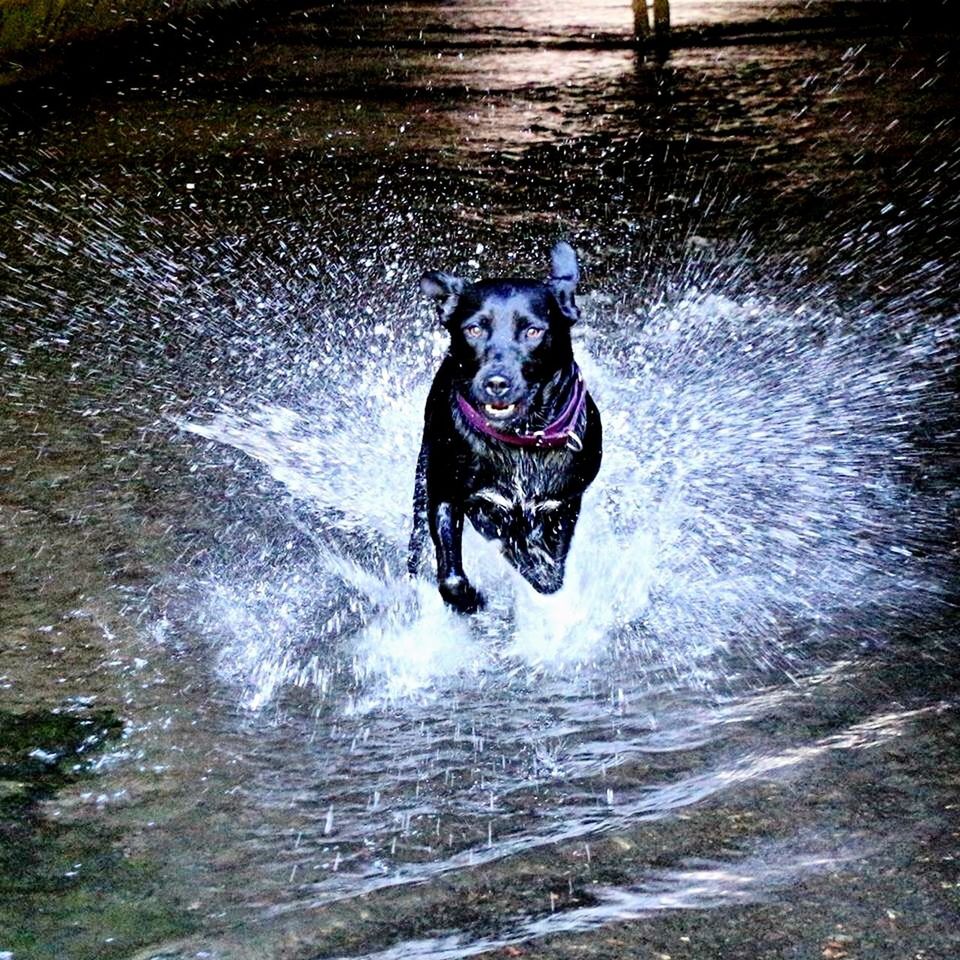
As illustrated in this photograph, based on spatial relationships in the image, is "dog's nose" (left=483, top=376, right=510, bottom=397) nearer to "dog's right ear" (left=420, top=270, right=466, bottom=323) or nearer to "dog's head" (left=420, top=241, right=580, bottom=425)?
"dog's head" (left=420, top=241, right=580, bottom=425)

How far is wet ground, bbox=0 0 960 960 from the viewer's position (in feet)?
11.0

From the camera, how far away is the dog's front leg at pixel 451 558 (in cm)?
469

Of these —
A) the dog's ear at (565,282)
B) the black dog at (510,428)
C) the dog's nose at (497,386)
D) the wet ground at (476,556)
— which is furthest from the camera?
the dog's ear at (565,282)

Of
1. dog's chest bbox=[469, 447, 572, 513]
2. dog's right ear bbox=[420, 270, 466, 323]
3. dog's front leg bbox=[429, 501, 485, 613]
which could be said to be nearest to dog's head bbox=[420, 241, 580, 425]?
dog's right ear bbox=[420, 270, 466, 323]

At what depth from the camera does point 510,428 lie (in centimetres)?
454

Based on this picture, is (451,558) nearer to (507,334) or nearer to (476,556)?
(476,556)

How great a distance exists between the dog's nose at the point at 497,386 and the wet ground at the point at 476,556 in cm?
78

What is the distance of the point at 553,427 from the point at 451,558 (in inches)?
20.7

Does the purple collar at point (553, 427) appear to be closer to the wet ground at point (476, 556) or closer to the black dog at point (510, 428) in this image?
the black dog at point (510, 428)

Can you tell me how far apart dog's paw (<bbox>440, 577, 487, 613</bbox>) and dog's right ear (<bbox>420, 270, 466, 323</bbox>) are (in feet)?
2.61

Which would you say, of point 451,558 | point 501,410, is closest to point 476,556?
point 451,558

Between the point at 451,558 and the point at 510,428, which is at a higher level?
the point at 510,428

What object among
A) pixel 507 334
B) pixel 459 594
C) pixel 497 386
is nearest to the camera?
pixel 497 386

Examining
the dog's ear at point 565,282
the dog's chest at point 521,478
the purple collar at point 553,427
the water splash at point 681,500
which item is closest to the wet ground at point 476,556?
the water splash at point 681,500
